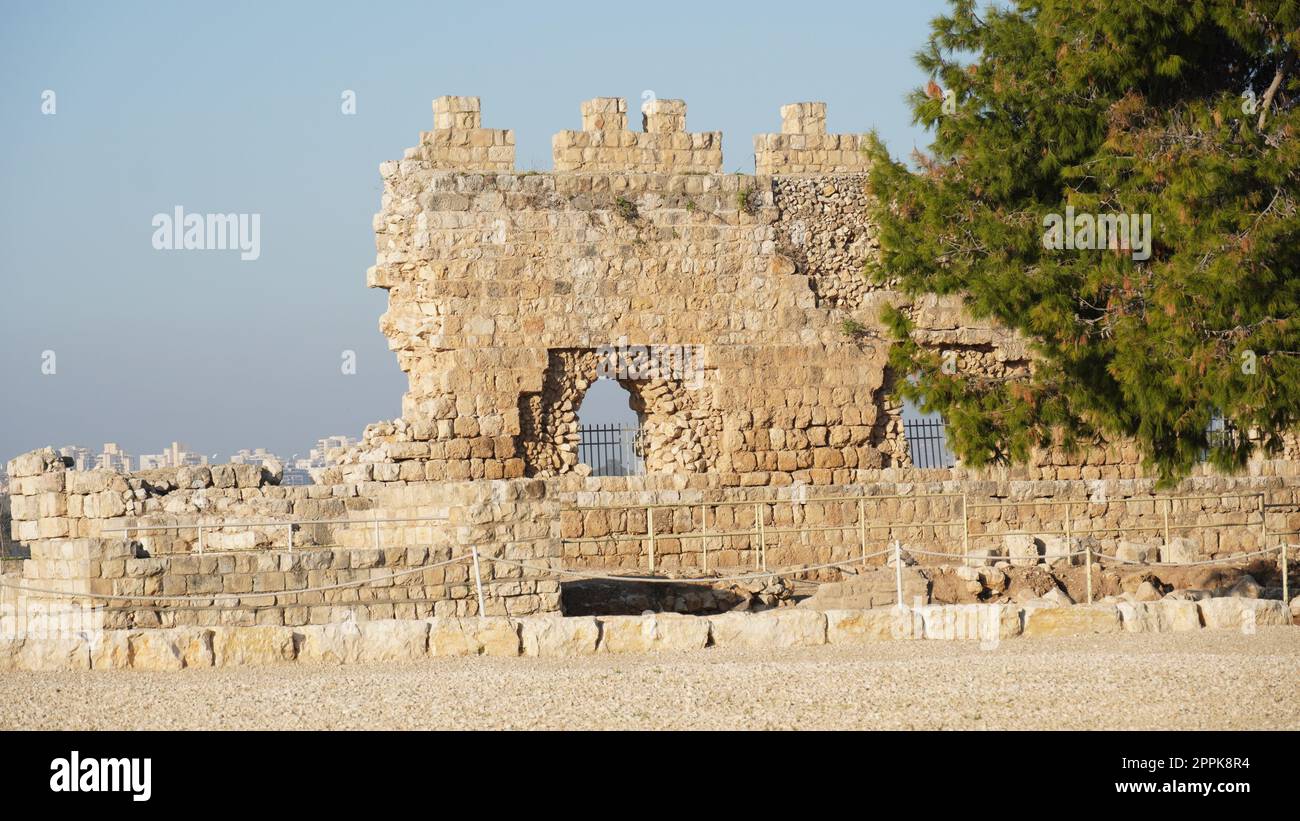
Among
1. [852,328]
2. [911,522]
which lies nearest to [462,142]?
[852,328]

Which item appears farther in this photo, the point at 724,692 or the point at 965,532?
the point at 965,532

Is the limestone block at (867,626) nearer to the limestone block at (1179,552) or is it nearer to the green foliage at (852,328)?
the limestone block at (1179,552)

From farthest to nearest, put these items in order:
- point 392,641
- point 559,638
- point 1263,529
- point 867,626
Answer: point 1263,529
point 867,626
point 559,638
point 392,641

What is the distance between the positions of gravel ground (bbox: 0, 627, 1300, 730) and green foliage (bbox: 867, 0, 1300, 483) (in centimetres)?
265

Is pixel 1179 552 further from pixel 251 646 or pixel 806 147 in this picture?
pixel 251 646

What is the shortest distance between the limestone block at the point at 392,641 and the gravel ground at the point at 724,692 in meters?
0.28

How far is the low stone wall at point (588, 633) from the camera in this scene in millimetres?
10312

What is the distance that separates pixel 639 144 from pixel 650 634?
8.95m

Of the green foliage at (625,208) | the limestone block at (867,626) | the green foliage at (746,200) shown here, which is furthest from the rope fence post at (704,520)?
the limestone block at (867,626)

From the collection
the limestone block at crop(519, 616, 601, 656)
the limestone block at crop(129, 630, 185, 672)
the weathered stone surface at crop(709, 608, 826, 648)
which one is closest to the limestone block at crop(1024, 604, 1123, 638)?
the weathered stone surface at crop(709, 608, 826, 648)

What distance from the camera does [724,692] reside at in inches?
357

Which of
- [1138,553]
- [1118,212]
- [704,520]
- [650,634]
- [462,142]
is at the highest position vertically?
[462,142]

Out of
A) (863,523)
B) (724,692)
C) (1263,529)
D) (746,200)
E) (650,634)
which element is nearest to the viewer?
(724,692)

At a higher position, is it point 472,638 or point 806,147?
point 806,147
